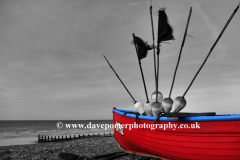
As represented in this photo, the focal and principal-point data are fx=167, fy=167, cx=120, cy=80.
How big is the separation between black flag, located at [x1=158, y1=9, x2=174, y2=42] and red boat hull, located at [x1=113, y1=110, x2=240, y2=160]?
10.4ft

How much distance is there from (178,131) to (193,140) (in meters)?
0.48

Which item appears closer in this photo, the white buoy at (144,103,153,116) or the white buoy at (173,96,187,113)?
the white buoy at (173,96,187,113)

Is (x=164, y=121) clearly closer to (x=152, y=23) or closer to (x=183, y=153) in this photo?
(x=183, y=153)

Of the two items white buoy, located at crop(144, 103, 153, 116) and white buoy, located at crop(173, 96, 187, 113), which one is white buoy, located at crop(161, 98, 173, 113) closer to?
white buoy, located at crop(173, 96, 187, 113)

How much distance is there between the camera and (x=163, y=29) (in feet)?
21.2

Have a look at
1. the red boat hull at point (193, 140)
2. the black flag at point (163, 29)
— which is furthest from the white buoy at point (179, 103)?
the black flag at point (163, 29)

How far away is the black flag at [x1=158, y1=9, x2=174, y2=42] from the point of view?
6.38 m

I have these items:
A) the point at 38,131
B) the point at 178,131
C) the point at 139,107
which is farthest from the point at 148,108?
the point at 38,131

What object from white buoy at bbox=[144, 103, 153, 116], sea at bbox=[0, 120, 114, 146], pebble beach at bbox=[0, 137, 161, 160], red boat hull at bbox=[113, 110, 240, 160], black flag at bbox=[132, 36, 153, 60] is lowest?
sea at bbox=[0, 120, 114, 146]

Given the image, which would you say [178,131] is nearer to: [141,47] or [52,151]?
[141,47]

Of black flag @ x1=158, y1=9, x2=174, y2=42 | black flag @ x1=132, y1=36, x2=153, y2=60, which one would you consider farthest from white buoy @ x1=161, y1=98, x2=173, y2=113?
black flag @ x1=132, y1=36, x2=153, y2=60

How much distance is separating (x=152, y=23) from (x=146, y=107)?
3696mm

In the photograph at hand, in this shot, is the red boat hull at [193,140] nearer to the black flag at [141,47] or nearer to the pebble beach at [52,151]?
the pebble beach at [52,151]

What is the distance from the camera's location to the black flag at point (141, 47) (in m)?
7.44
